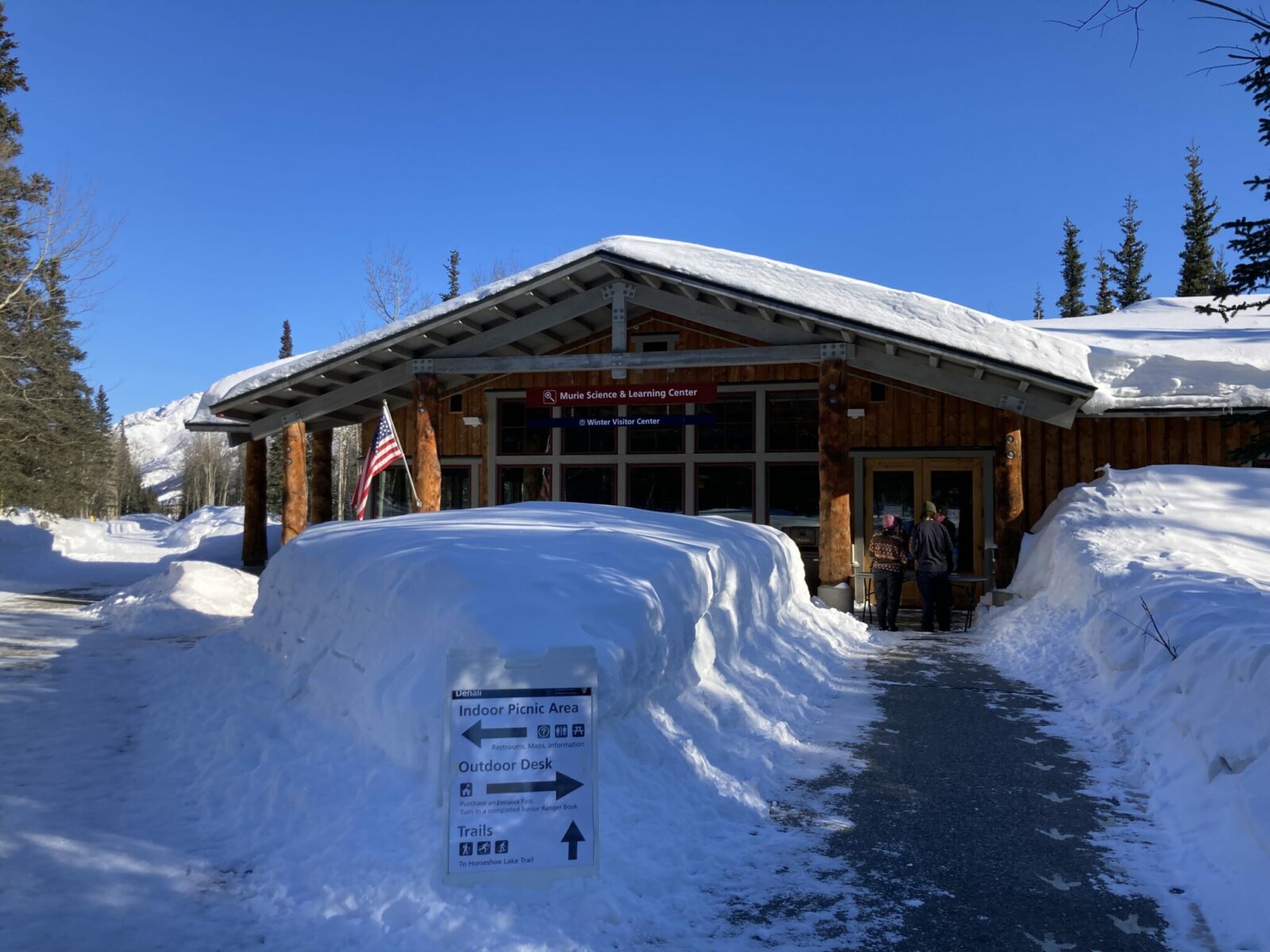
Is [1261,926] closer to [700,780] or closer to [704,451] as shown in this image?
[700,780]

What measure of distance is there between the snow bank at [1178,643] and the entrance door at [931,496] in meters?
1.74

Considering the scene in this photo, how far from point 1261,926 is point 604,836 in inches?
106

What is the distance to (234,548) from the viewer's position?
21.7 meters

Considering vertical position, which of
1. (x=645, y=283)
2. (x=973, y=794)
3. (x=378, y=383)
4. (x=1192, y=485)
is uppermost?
(x=645, y=283)

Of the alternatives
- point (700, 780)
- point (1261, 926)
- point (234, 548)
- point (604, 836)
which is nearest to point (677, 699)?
point (700, 780)

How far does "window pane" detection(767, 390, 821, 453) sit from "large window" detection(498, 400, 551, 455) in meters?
4.40

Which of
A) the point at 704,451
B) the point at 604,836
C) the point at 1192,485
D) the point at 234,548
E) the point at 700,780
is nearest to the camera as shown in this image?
the point at 604,836

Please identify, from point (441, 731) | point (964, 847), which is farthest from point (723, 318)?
point (441, 731)

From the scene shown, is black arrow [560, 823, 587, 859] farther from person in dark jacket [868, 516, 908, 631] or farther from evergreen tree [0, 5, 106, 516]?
evergreen tree [0, 5, 106, 516]

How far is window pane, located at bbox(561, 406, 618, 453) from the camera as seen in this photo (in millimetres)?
16734

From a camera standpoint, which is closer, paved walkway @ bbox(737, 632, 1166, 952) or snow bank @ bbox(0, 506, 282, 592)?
paved walkway @ bbox(737, 632, 1166, 952)

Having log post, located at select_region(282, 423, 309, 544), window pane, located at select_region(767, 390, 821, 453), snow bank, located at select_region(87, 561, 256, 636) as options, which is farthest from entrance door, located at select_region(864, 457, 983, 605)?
snow bank, located at select_region(87, 561, 256, 636)

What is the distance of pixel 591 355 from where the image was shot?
1379cm

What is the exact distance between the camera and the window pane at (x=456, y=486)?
17328 millimetres
